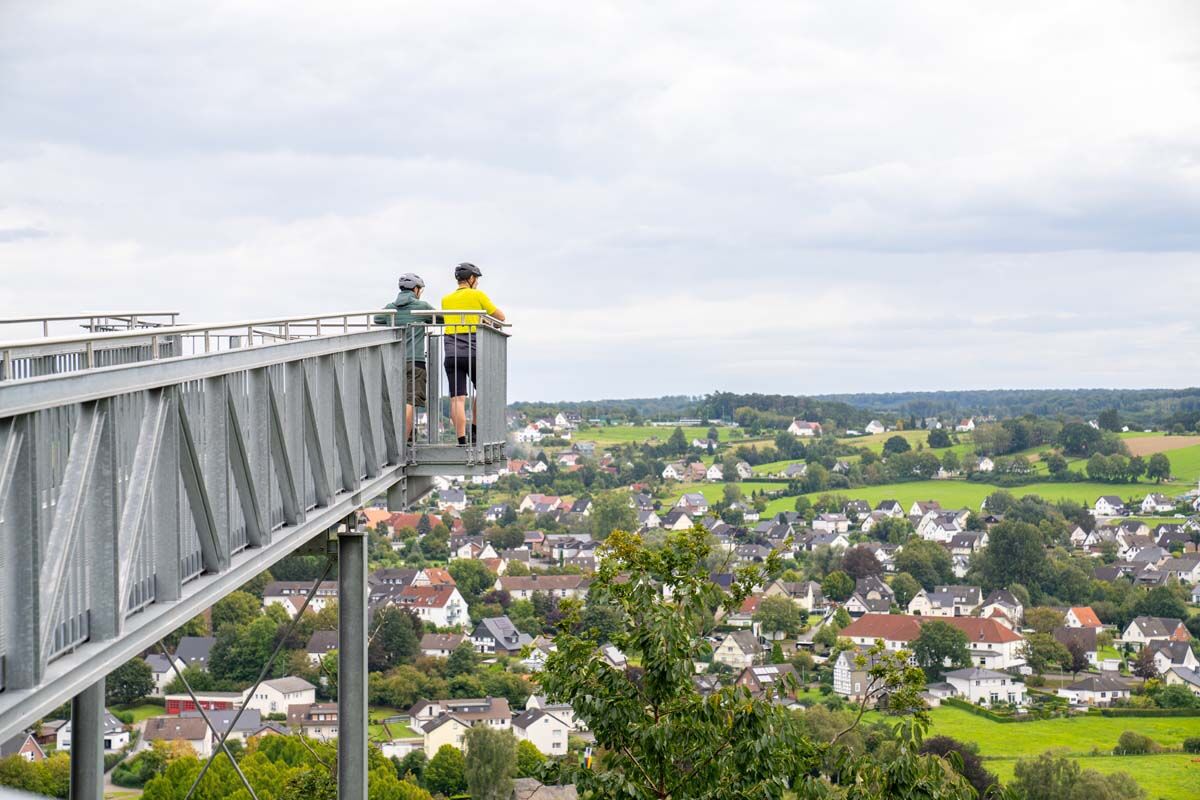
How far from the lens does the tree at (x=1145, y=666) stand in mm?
99750

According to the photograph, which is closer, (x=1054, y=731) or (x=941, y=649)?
(x=1054, y=731)

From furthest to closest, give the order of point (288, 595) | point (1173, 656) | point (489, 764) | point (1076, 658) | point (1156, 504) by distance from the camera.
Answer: point (1156, 504)
point (1076, 658)
point (1173, 656)
point (288, 595)
point (489, 764)

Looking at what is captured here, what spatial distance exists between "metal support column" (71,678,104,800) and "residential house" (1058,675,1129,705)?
96172 millimetres

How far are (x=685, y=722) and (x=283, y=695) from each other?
3268 inches

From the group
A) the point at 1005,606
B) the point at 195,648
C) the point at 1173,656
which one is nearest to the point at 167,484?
the point at 195,648

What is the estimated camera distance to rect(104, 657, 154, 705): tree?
72.4 metres

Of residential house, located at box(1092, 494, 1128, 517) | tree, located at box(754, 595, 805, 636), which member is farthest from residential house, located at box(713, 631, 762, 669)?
residential house, located at box(1092, 494, 1128, 517)

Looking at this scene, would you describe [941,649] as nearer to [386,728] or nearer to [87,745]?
[386,728]

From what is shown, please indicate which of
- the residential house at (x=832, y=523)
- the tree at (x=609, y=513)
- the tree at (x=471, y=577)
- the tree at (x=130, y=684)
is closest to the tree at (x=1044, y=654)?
the tree at (x=609, y=513)

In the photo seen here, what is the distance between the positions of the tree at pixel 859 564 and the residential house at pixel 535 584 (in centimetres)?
2848

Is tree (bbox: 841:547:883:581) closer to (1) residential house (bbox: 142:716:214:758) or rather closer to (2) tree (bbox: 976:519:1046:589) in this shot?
(2) tree (bbox: 976:519:1046:589)

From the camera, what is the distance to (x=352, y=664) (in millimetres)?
8414

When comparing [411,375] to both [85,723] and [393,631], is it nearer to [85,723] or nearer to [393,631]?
[85,723]

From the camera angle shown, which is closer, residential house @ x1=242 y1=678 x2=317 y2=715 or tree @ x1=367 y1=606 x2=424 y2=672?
residential house @ x1=242 y1=678 x2=317 y2=715
